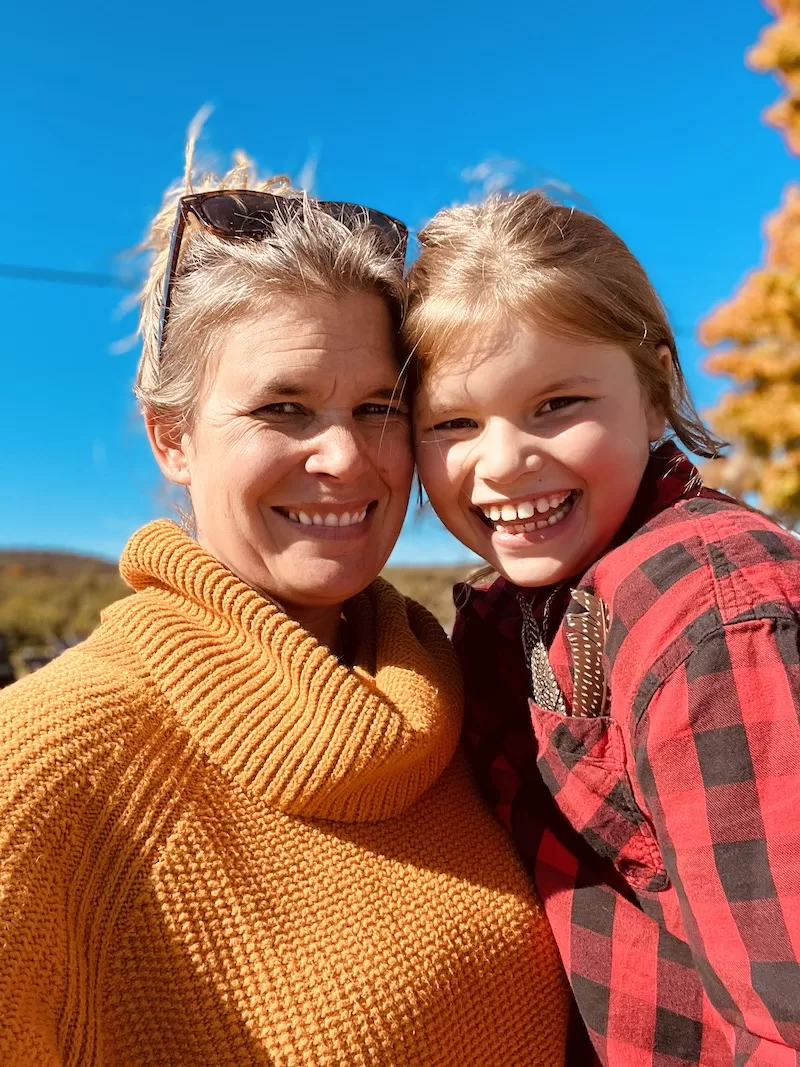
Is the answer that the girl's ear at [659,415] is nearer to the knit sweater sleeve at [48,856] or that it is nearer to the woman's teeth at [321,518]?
the woman's teeth at [321,518]

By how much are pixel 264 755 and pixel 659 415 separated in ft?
3.63

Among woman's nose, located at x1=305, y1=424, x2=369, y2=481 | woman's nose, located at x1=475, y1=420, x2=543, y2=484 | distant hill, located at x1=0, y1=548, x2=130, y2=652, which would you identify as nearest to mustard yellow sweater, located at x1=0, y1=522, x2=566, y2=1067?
woman's nose, located at x1=305, y1=424, x2=369, y2=481

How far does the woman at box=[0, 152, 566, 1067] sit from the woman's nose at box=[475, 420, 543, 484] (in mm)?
240

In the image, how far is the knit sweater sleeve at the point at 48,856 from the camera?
3.84 ft

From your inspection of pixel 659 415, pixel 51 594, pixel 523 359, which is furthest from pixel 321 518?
pixel 51 594

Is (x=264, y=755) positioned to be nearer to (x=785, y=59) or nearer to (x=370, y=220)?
(x=370, y=220)

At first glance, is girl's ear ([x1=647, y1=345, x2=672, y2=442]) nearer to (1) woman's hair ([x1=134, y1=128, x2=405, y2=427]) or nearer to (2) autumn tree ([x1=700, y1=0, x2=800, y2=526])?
(1) woman's hair ([x1=134, y1=128, x2=405, y2=427])

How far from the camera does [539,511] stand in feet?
6.00

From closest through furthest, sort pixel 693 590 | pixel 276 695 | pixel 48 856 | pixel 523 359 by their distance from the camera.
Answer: pixel 48 856, pixel 693 590, pixel 276 695, pixel 523 359

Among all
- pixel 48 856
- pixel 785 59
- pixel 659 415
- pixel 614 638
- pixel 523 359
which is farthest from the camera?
pixel 785 59

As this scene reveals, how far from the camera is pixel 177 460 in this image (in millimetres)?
2020

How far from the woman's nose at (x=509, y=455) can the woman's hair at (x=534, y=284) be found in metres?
0.20

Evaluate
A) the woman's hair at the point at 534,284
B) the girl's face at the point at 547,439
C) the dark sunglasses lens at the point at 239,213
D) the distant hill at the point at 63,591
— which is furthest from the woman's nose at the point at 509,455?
the distant hill at the point at 63,591

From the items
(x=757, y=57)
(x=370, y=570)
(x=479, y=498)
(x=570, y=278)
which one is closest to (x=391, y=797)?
(x=370, y=570)
